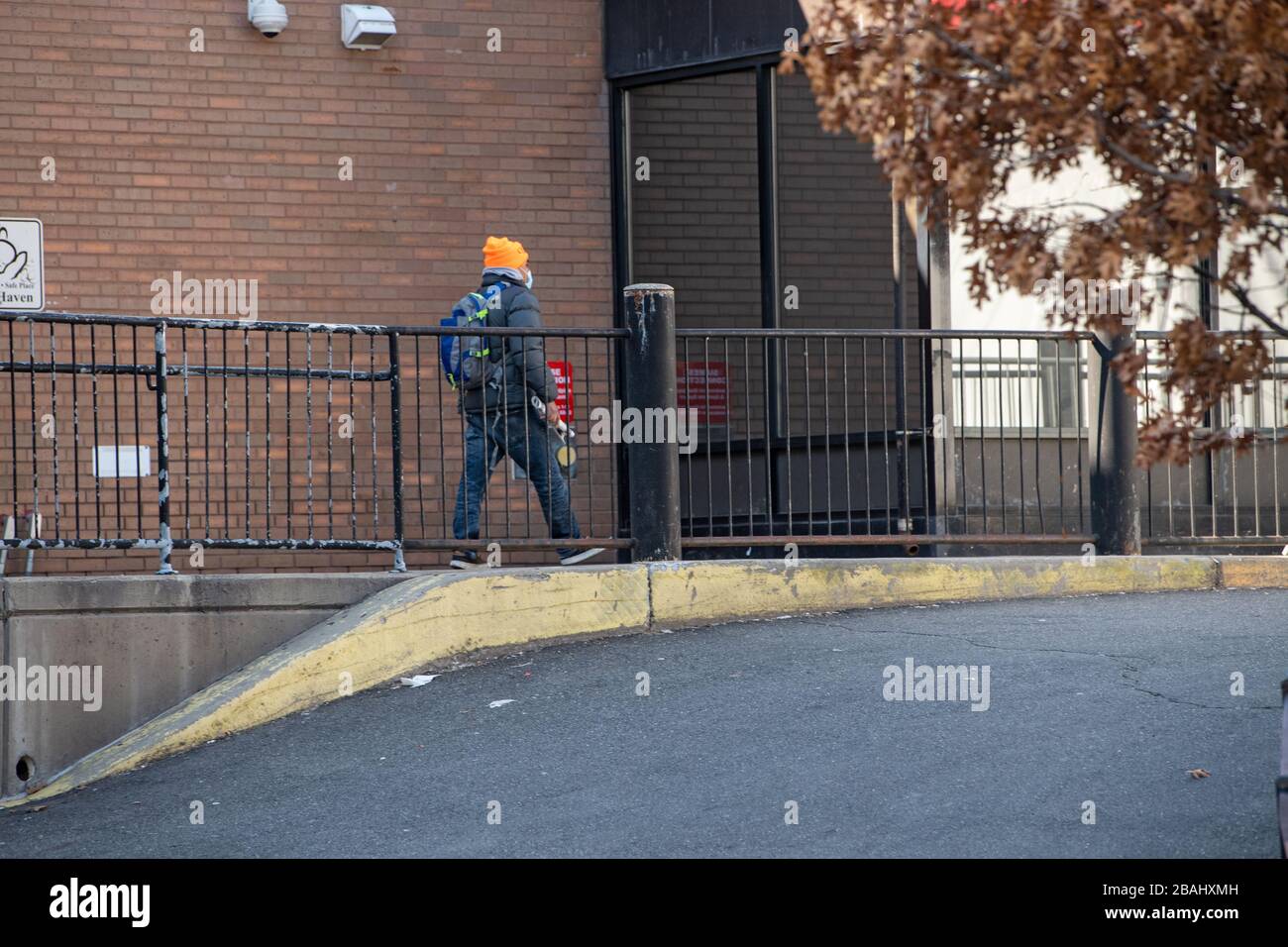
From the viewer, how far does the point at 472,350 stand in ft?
27.8

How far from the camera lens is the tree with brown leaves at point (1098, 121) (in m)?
3.47

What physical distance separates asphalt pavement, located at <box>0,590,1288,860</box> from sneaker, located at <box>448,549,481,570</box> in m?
1.01

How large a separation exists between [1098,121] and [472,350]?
17.1ft

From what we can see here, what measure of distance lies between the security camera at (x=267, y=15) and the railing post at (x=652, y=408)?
150 inches

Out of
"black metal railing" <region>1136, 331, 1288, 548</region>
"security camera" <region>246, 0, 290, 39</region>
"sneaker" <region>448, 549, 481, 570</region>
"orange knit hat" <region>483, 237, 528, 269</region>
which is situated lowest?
"sneaker" <region>448, 549, 481, 570</region>

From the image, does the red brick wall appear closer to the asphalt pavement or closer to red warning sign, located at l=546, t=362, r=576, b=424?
red warning sign, located at l=546, t=362, r=576, b=424

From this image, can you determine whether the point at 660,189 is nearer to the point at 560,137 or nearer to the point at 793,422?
the point at 560,137

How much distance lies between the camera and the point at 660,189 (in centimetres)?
1178

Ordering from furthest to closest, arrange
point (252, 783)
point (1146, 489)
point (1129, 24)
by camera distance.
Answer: point (1146, 489), point (252, 783), point (1129, 24)

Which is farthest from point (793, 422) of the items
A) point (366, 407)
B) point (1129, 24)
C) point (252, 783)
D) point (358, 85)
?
point (1129, 24)

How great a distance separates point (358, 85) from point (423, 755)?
607cm

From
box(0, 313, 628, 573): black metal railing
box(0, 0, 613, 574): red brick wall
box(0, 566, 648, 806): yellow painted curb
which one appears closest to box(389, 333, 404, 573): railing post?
box(0, 566, 648, 806): yellow painted curb

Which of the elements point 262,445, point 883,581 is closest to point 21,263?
point 262,445

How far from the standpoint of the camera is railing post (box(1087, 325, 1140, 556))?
29.7ft
